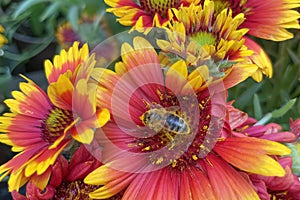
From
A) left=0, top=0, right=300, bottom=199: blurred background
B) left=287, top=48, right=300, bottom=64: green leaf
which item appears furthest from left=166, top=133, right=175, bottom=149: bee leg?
left=287, top=48, right=300, bottom=64: green leaf

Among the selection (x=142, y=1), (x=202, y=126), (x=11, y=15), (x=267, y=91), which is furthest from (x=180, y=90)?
(x=11, y=15)

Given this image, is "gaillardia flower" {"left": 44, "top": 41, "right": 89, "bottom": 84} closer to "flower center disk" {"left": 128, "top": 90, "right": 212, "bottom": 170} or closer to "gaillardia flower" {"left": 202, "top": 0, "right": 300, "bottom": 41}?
"flower center disk" {"left": 128, "top": 90, "right": 212, "bottom": 170}

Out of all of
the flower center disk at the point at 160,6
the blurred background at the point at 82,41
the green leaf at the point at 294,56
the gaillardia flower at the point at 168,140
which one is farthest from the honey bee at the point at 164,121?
the green leaf at the point at 294,56

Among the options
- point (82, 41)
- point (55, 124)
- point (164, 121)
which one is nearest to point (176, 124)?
point (164, 121)

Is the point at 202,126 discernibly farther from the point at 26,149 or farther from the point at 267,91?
the point at 267,91

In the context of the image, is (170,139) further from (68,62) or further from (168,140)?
(68,62)

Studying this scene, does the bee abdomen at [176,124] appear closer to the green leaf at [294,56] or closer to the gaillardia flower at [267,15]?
the gaillardia flower at [267,15]

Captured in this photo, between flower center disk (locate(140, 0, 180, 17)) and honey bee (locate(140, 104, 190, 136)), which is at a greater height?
flower center disk (locate(140, 0, 180, 17))
